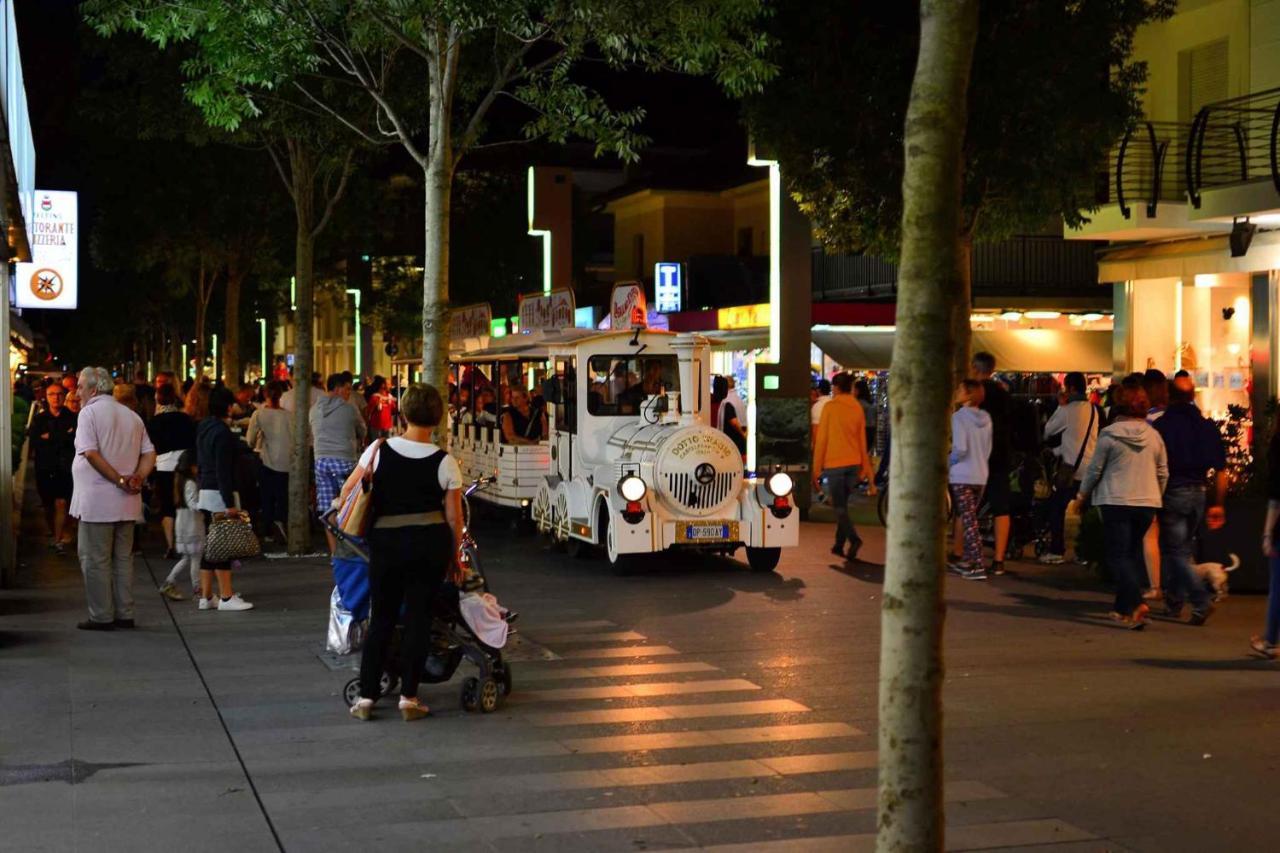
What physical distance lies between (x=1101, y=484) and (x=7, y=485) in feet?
31.0

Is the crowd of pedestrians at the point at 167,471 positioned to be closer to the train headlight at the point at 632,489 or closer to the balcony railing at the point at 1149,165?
the train headlight at the point at 632,489

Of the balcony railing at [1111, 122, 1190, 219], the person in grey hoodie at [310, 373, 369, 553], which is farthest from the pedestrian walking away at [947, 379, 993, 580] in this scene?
the balcony railing at [1111, 122, 1190, 219]

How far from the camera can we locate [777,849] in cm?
630

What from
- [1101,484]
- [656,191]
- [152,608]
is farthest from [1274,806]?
[656,191]

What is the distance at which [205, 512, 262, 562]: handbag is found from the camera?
493 inches

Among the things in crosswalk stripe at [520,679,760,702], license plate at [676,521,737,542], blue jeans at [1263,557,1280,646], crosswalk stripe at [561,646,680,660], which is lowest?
crosswalk stripe at [520,679,760,702]

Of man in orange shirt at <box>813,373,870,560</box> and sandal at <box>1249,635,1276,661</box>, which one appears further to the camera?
man in orange shirt at <box>813,373,870,560</box>

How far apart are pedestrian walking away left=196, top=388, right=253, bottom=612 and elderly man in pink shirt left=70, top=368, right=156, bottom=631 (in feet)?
3.39

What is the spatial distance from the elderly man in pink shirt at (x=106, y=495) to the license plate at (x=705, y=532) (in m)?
5.19

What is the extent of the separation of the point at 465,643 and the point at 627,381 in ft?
25.9

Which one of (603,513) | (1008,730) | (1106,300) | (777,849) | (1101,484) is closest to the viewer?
(777,849)

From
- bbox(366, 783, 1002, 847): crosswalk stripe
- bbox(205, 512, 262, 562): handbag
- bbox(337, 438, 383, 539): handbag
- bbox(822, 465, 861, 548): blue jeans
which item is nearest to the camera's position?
bbox(366, 783, 1002, 847): crosswalk stripe

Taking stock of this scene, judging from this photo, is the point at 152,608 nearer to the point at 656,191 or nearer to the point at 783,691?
the point at 783,691

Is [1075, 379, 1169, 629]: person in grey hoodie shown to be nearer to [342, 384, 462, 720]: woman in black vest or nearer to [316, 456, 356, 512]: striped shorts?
[342, 384, 462, 720]: woman in black vest
